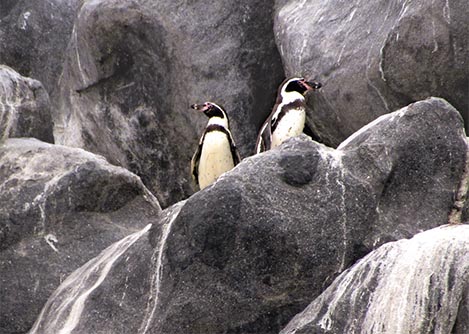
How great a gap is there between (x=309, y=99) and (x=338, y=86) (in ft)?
1.83

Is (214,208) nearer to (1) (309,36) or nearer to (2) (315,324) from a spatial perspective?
(2) (315,324)

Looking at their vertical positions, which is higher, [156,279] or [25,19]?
[25,19]

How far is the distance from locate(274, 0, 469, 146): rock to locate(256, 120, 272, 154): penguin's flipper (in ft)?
1.07

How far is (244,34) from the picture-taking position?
33.8ft

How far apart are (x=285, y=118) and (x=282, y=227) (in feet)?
10.6

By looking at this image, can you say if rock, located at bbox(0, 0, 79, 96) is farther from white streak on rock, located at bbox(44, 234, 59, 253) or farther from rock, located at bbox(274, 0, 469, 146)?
white streak on rock, located at bbox(44, 234, 59, 253)

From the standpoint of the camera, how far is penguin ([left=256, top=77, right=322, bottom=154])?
366 inches

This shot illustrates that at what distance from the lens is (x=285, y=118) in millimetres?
9500

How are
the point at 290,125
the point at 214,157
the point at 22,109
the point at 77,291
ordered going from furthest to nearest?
the point at 214,157 → the point at 22,109 → the point at 290,125 → the point at 77,291

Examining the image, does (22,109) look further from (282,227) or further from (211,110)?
(282,227)

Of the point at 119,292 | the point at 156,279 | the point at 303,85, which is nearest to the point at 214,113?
the point at 303,85

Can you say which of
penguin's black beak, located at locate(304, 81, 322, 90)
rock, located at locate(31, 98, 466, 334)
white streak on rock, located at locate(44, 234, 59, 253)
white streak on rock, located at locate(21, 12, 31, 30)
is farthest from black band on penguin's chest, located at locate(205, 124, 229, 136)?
white streak on rock, located at locate(21, 12, 31, 30)

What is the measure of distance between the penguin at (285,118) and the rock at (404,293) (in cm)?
357

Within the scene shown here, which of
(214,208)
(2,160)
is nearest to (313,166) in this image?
(214,208)
